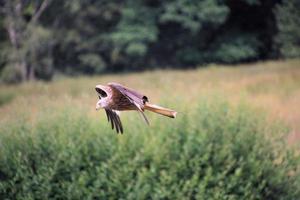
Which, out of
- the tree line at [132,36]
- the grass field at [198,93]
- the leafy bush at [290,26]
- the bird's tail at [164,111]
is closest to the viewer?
the bird's tail at [164,111]

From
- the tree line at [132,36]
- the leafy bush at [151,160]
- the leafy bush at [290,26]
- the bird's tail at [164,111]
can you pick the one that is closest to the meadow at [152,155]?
the leafy bush at [151,160]

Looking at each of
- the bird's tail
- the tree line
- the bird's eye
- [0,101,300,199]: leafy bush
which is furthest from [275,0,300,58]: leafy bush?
the bird's tail

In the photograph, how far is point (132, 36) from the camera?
84.0 feet

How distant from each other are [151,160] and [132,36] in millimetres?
20425

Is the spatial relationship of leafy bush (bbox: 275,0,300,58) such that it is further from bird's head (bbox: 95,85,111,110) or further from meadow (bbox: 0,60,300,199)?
bird's head (bbox: 95,85,111,110)

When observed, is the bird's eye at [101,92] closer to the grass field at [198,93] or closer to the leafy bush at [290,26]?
the grass field at [198,93]

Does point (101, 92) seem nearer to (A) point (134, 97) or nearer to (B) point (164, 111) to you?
(A) point (134, 97)

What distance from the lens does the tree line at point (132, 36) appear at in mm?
24078

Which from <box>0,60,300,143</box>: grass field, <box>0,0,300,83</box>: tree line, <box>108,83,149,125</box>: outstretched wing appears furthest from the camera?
<box>0,0,300,83</box>: tree line

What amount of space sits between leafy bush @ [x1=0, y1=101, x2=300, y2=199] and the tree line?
18.2 m

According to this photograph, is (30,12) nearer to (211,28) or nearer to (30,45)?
(30,45)

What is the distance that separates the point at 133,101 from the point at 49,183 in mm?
2567

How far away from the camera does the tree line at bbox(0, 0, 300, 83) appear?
24.1 meters

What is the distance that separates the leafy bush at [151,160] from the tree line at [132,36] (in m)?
18.2
